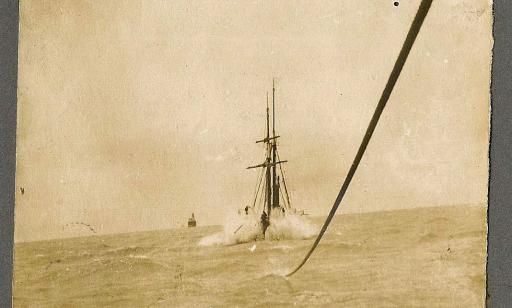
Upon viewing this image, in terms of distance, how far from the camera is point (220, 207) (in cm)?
154

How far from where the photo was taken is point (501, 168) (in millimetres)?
1478

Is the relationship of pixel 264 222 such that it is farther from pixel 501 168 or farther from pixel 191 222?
pixel 501 168

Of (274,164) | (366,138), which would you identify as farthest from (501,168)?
(274,164)

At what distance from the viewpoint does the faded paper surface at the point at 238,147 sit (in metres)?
1.49

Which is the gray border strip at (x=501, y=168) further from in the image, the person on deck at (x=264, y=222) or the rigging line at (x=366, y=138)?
the person on deck at (x=264, y=222)

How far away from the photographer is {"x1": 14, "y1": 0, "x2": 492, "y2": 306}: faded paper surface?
1.49 meters

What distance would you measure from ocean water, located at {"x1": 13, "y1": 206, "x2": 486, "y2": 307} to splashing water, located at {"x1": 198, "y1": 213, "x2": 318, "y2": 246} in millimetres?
12

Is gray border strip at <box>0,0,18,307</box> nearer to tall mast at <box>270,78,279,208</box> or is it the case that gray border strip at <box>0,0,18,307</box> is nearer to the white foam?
the white foam

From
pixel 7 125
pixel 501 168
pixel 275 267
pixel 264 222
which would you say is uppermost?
pixel 7 125

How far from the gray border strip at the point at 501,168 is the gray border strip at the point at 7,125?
1.22m

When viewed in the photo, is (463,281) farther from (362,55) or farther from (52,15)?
(52,15)

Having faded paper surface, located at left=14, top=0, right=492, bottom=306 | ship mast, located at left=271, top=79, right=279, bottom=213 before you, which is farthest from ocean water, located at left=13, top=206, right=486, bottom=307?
ship mast, located at left=271, top=79, right=279, bottom=213

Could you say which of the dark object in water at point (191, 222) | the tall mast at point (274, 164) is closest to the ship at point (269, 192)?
the tall mast at point (274, 164)

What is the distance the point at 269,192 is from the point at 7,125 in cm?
72
